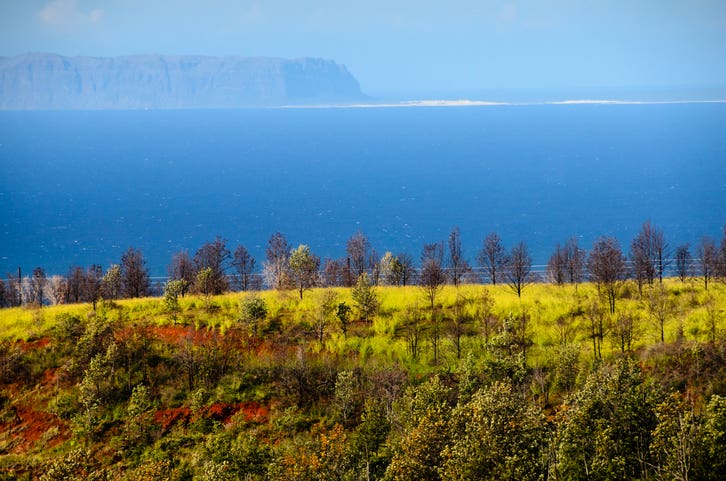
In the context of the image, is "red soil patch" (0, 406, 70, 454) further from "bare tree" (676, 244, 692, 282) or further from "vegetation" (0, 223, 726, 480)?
"bare tree" (676, 244, 692, 282)

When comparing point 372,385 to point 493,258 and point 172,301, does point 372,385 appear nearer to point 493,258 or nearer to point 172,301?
point 172,301

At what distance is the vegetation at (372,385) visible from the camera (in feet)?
84.7

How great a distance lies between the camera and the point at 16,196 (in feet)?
593

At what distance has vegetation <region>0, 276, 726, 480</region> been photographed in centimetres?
2581

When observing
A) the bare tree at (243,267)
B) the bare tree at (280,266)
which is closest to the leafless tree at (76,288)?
the bare tree at (243,267)

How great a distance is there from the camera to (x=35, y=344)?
143 feet

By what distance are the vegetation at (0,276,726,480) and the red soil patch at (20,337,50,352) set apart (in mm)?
113

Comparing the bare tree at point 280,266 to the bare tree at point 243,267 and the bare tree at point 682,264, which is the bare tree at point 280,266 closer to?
the bare tree at point 243,267

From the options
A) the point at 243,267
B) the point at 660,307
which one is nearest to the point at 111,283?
the point at 243,267

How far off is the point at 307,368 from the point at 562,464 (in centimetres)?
1859

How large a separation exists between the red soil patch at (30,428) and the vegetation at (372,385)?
104mm

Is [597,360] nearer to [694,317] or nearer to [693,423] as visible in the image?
[694,317]

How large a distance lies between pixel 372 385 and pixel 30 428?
1823cm

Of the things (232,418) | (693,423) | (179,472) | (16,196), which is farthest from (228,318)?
(16,196)
